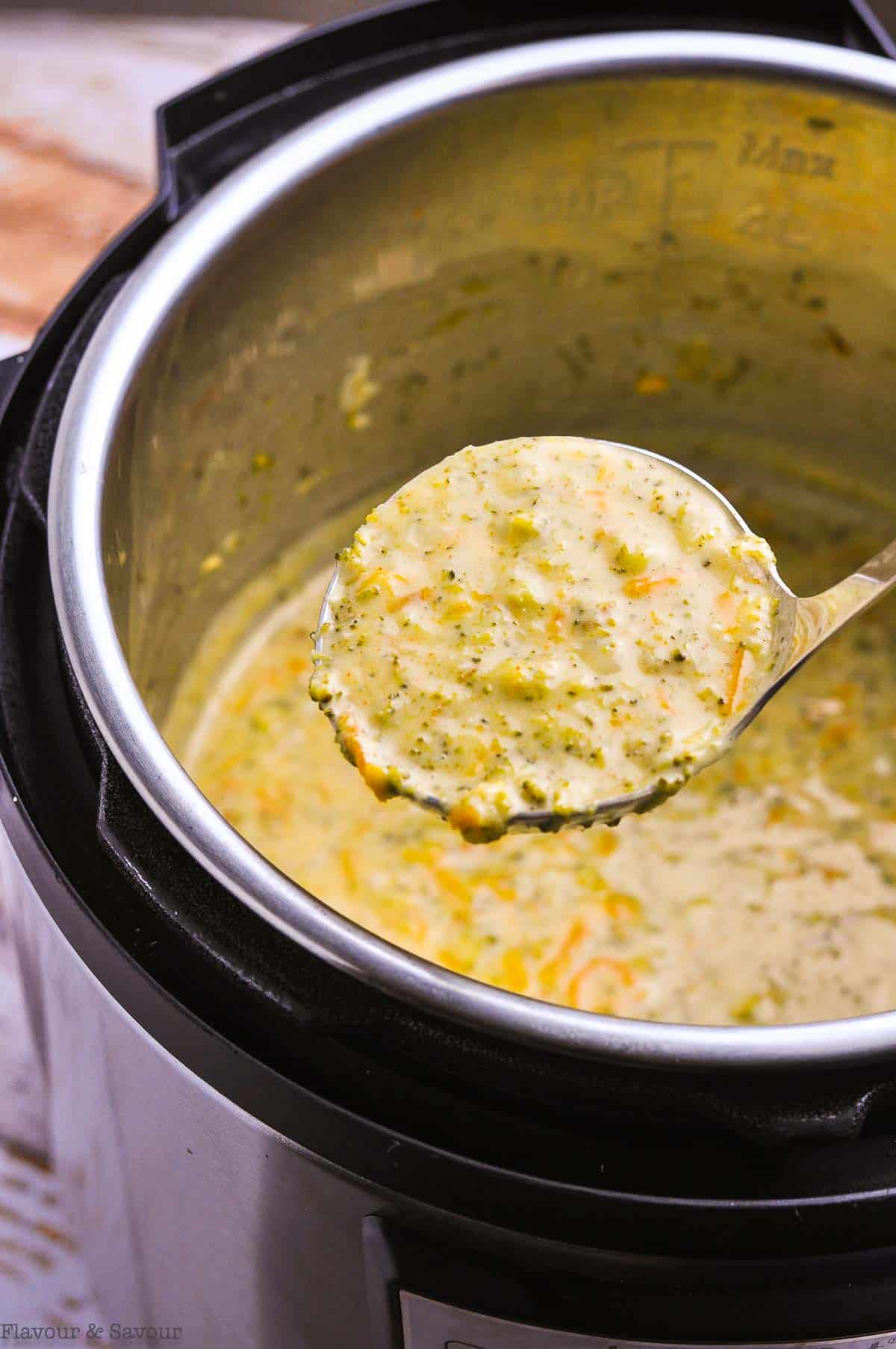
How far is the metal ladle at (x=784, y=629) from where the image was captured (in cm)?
109

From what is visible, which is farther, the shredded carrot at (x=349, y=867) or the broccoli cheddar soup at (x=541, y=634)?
the shredded carrot at (x=349, y=867)

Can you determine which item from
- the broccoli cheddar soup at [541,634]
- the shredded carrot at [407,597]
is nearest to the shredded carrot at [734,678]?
the broccoli cheddar soup at [541,634]

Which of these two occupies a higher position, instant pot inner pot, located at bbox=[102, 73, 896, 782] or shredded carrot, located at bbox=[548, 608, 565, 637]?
instant pot inner pot, located at bbox=[102, 73, 896, 782]

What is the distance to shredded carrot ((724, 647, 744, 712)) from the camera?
3.75 feet

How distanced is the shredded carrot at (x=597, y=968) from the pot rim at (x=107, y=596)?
723 mm

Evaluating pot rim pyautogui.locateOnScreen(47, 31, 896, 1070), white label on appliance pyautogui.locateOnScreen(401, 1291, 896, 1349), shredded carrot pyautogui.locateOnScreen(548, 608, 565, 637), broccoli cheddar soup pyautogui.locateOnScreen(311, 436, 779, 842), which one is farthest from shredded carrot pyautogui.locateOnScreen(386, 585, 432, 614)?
white label on appliance pyautogui.locateOnScreen(401, 1291, 896, 1349)

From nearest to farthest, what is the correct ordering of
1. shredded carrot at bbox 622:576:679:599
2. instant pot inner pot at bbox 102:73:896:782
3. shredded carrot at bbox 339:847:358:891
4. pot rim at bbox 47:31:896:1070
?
1. pot rim at bbox 47:31:896:1070
2. shredded carrot at bbox 622:576:679:599
3. instant pot inner pot at bbox 102:73:896:782
4. shredded carrot at bbox 339:847:358:891

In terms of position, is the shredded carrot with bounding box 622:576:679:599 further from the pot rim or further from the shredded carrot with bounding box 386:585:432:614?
the pot rim

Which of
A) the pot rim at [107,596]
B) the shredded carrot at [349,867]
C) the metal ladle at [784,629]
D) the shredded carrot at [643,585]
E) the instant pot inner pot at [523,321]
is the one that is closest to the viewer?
the pot rim at [107,596]

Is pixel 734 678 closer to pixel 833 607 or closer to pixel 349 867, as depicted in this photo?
pixel 833 607

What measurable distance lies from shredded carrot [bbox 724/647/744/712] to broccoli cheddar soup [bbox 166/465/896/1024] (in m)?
0.55

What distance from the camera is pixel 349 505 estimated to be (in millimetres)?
2000

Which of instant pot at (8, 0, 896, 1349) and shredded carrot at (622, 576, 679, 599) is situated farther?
shredded carrot at (622, 576, 679, 599)

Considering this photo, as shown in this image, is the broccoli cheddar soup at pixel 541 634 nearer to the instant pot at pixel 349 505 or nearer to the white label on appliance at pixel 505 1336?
the instant pot at pixel 349 505
